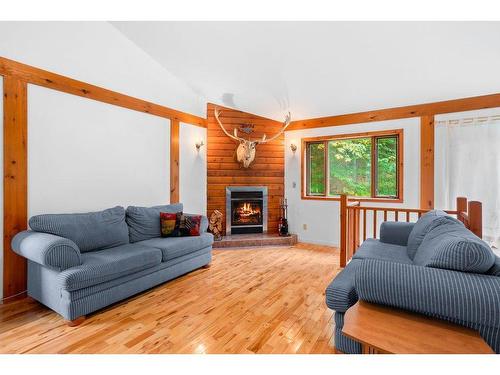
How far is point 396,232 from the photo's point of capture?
3010mm

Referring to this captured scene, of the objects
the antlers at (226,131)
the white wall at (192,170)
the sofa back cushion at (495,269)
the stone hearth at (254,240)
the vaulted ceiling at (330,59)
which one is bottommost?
the stone hearth at (254,240)

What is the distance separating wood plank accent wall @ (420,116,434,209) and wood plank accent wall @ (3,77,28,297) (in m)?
5.01

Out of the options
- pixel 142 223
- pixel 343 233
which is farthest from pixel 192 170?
pixel 343 233

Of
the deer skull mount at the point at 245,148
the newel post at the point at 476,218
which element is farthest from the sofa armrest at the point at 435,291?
the deer skull mount at the point at 245,148

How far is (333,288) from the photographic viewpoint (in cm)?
176

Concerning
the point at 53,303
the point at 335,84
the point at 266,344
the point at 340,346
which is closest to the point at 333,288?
the point at 340,346

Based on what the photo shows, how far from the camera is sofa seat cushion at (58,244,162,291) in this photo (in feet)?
6.75

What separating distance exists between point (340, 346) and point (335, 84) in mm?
3232

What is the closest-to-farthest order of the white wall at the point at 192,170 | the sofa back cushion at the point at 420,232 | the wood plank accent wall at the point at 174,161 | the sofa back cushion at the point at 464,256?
the sofa back cushion at the point at 464,256 < the sofa back cushion at the point at 420,232 < the wood plank accent wall at the point at 174,161 < the white wall at the point at 192,170

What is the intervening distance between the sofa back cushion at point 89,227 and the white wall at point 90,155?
1.14 ft

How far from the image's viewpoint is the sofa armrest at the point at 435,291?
1150mm

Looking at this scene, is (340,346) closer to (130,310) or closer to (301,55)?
(130,310)

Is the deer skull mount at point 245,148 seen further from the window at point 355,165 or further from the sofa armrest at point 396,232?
the sofa armrest at point 396,232

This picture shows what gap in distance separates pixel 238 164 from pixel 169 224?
6.52 feet
